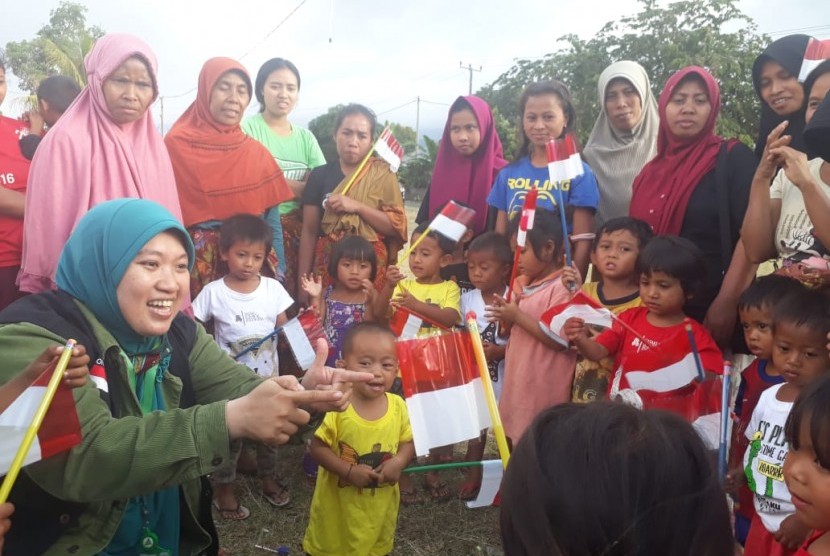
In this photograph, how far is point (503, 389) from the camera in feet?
11.8

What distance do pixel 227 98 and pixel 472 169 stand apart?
5.51 ft

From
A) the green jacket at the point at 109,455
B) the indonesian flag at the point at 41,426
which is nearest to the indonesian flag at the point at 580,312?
the green jacket at the point at 109,455

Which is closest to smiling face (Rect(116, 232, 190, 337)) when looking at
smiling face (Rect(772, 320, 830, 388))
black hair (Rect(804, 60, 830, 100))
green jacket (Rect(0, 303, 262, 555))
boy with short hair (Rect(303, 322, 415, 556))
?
green jacket (Rect(0, 303, 262, 555))

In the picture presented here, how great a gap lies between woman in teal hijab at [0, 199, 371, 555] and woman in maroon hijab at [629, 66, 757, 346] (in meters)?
1.88

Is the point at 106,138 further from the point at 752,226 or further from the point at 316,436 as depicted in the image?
the point at 752,226

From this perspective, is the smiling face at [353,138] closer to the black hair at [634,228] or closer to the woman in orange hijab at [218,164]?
the woman in orange hijab at [218,164]

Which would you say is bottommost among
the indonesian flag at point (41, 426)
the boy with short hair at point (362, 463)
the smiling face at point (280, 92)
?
the boy with short hair at point (362, 463)

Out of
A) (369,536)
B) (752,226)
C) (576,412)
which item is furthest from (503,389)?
(576,412)

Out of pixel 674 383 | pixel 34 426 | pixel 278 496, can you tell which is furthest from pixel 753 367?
pixel 34 426

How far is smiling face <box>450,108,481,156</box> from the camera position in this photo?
4.30 metres

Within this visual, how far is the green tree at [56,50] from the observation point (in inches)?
1059

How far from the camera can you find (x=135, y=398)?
80.8 inches

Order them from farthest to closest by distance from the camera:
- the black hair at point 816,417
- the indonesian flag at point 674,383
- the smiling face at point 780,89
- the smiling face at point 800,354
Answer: the smiling face at point 780,89
the indonesian flag at point 674,383
the smiling face at point 800,354
the black hair at point 816,417

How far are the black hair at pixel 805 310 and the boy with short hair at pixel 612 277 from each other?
0.74m
